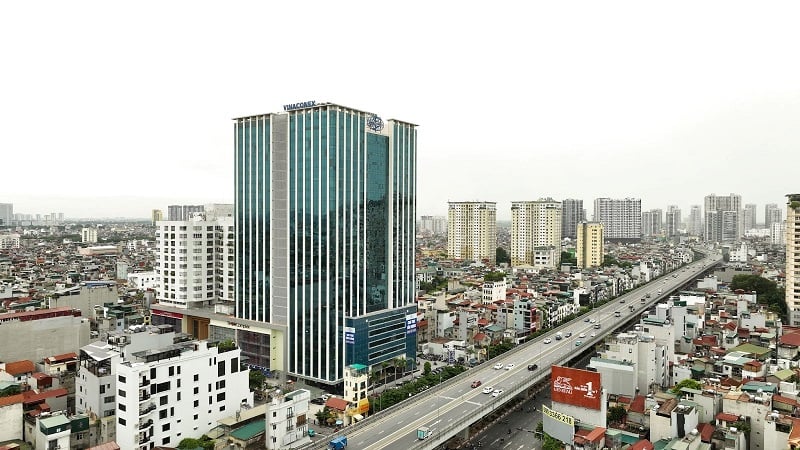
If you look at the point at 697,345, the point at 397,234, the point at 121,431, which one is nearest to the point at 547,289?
the point at 697,345

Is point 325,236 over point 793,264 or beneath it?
over

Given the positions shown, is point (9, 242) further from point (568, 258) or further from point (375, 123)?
point (568, 258)

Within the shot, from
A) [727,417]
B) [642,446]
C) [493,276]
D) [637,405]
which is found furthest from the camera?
[493,276]

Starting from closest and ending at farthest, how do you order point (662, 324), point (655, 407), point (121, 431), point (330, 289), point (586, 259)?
point (121, 431)
point (655, 407)
point (330, 289)
point (662, 324)
point (586, 259)

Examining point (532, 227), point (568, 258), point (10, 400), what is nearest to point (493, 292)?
point (10, 400)

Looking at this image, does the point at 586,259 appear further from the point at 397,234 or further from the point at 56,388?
the point at 56,388

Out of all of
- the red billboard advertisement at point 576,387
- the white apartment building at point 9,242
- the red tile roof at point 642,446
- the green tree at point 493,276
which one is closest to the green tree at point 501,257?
the green tree at point 493,276

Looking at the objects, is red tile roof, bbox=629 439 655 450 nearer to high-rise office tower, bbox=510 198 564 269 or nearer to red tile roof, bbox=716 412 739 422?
red tile roof, bbox=716 412 739 422
